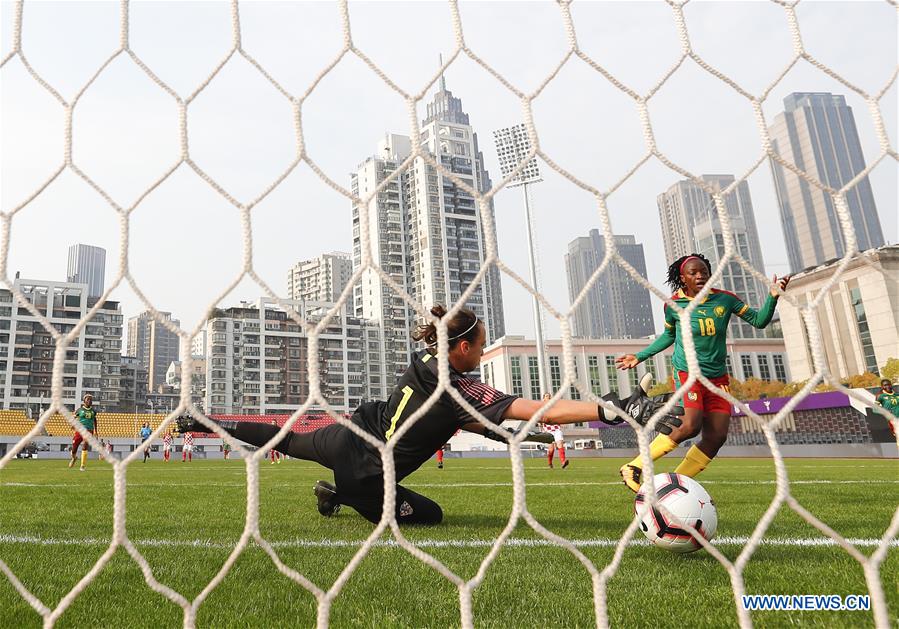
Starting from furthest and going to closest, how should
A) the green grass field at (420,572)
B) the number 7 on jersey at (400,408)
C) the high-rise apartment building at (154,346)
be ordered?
the high-rise apartment building at (154,346), the number 7 on jersey at (400,408), the green grass field at (420,572)

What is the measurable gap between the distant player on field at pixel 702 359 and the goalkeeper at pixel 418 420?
206mm

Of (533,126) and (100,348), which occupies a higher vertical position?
(100,348)

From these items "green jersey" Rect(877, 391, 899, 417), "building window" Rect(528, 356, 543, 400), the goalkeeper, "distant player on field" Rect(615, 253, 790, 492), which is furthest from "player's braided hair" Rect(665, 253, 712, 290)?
"building window" Rect(528, 356, 543, 400)

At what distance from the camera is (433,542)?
3.14 metres

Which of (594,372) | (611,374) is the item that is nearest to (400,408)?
(594,372)

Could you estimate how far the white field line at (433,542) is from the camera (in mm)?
2887

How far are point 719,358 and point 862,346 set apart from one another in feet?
198

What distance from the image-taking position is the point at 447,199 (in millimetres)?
85688

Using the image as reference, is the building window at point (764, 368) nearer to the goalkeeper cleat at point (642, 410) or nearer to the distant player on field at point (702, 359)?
the distant player on field at point (702, 359)

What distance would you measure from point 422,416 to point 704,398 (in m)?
2.05

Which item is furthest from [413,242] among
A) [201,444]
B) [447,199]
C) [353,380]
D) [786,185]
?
[786,185]

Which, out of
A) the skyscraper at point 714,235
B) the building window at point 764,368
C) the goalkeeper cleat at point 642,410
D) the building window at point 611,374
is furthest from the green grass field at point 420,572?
the building window at point 764,368

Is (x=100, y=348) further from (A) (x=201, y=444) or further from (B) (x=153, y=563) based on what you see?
(B) (x=153, y=563)

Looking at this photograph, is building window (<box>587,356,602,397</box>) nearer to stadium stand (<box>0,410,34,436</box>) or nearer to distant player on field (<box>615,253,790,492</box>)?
stadium stand (<box>0,410,34,436</box>)
